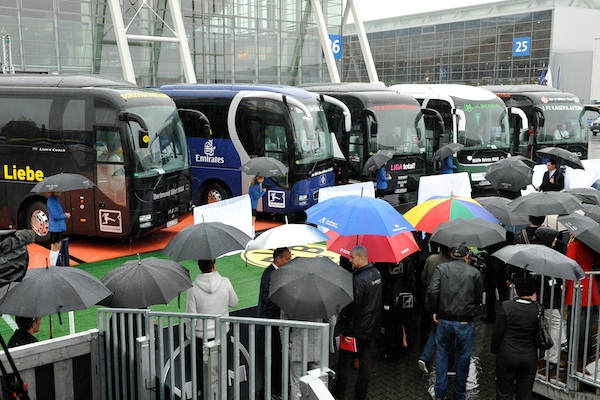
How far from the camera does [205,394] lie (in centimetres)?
484

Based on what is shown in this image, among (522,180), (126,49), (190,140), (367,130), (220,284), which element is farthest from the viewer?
(126,49)

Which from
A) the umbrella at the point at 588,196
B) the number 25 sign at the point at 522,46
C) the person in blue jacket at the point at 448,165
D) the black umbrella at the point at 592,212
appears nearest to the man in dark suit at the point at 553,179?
the umbrella at the point at 588,196

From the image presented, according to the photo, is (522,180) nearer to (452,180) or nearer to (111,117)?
(452,180)

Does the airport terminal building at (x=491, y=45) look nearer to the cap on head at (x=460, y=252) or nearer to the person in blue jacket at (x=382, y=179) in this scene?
the person in blue jacket at (x=382, y=179)

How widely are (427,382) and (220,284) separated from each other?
2.69m

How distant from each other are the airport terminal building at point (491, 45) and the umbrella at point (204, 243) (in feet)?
146

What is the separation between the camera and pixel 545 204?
822cm

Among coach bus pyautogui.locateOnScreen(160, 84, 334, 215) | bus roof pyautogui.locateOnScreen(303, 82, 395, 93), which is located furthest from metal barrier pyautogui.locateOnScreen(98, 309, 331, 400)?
bus roof pyautogui.locateOnScreen(303, 82, 395, 93)

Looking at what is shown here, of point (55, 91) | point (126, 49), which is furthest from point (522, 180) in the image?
point (126, 49)

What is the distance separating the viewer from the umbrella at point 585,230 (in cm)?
666

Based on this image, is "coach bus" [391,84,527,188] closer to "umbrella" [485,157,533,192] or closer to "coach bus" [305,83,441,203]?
"coach bus" [305,83,441,203]

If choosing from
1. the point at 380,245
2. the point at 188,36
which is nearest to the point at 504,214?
the point at 380,245

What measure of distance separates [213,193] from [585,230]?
989 cm

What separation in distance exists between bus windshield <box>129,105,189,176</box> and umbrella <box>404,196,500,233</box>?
5.51m
